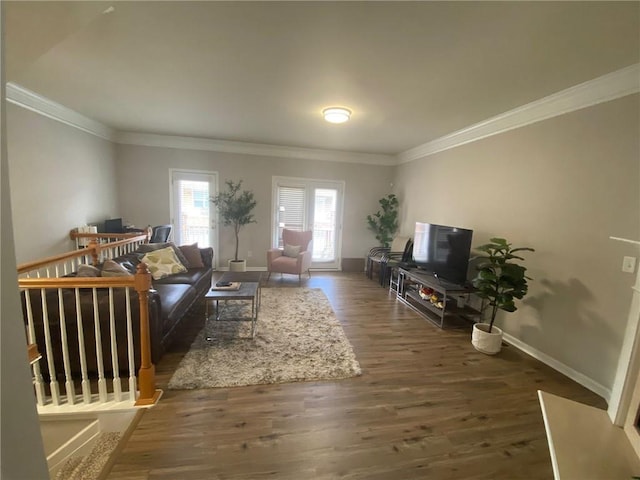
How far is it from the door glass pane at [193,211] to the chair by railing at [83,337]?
11.0 feet

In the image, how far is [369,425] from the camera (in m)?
1.81

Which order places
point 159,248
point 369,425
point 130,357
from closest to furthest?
point 369,425 < point 130,357 < point 159,248

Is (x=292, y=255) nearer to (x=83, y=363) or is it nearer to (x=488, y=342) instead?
(x=488, y=342)

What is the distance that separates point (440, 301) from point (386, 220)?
2461 mm

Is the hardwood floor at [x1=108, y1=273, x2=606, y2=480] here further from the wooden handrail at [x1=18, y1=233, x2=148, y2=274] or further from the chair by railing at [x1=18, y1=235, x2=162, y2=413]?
the wooden handrail at [x1=18, y1=233, x2=148, y2=274]

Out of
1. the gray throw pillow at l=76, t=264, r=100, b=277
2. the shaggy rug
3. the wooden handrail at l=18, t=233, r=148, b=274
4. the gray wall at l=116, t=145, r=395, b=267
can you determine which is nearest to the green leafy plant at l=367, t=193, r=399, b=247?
the gray wall at l=116, t=145, r=395, b=267

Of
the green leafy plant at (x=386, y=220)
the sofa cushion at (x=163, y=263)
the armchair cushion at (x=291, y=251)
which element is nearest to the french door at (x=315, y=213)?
the armchair cushion at (x=291, y=251)

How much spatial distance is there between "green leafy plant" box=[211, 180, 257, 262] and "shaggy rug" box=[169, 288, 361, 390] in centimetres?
213

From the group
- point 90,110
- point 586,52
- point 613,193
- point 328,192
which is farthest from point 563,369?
point 90,110

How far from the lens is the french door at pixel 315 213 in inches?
225

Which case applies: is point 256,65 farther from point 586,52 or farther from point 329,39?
point 586,52

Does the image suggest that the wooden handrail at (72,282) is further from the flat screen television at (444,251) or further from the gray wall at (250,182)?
the gray wall at (250,182)

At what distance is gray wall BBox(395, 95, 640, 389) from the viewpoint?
2154mm

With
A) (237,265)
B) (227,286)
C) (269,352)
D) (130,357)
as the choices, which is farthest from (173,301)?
(237,265)
